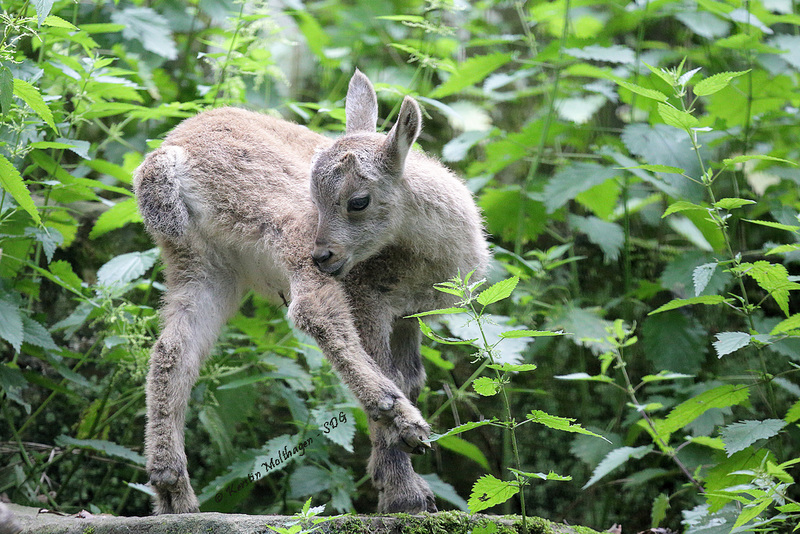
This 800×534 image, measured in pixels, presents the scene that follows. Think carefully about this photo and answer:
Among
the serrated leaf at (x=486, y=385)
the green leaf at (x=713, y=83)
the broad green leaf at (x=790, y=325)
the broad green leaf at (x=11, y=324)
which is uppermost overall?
the green leaf at (x=713, y=83)

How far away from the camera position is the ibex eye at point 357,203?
399 cm

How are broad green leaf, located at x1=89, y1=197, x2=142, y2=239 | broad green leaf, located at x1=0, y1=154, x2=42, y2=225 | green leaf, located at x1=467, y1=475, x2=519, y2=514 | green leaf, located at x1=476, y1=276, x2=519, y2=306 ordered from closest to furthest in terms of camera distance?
1. green leaf, located at x1=476, y1=276, x2=519, y2=306
2. green leaf, located at x1=467, y1=475, x2=519, y2=514
3. broad green leaf, located at x1=0, y1=154, x2=42, y2=225
4. broad green leaf, located at x1=89, y1=197, x2=142, y2=239

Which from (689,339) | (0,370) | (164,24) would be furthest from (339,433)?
(164,24)

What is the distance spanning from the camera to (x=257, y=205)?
13.9ft

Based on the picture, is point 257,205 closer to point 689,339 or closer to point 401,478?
point 401,478

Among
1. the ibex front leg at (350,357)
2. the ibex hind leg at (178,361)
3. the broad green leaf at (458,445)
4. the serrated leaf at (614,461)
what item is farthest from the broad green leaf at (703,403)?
the ibex hind leg at (178,361)

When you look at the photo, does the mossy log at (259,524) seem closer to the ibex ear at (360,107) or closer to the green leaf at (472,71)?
the ibex ear at (360,107)

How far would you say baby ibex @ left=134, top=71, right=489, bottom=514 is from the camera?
3914 mm

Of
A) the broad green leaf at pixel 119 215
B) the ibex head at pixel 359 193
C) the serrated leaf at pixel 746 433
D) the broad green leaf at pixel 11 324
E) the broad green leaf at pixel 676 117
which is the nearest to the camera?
the serrated leaf at pixel 746 433

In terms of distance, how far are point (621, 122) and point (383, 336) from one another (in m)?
5.89

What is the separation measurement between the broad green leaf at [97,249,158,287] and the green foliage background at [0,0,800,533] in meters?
0.02

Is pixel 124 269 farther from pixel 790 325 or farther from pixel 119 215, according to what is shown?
pixel 790 325

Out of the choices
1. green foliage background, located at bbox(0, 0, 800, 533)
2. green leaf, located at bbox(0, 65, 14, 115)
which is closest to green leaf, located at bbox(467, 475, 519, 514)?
green foliage background, located at bbox(0, 0, 800, 533)

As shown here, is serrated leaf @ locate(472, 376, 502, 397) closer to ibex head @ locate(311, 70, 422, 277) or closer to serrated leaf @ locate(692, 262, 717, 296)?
ibex head @ locate(311, 70, 422, 277)
